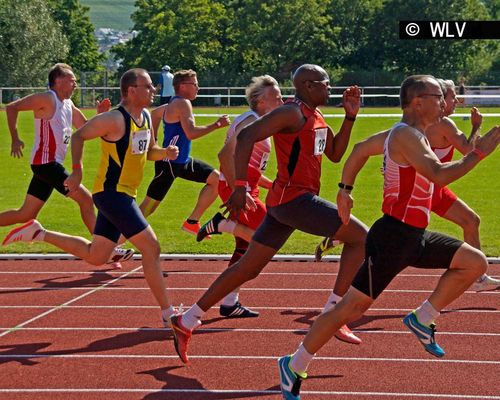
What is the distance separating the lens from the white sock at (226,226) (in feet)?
33.8

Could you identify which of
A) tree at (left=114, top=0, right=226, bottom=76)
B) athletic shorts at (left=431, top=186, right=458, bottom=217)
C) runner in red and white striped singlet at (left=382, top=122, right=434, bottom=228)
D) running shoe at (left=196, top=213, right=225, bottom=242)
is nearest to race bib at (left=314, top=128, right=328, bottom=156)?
runner in red and white striped singlet at (left=382, top=122, right=434, bottom=228)

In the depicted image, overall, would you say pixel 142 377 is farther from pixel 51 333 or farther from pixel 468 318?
pixel 468 318

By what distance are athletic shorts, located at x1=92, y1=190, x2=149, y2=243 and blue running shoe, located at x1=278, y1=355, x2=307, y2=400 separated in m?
2.31

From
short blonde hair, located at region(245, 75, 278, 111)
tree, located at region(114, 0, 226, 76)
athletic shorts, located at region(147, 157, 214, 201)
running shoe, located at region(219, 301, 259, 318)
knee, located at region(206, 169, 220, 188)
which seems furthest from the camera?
tree, located at region(114, 0, 226, 76)

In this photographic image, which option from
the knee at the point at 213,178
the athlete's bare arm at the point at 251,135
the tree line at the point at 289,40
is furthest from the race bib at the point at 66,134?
the tree line at the point at 289,40

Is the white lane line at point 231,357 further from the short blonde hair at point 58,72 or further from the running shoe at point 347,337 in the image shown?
the short blonde hair at point 58,72

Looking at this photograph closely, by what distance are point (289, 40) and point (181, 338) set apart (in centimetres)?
7388

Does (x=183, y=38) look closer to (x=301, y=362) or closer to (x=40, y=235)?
(x=40, y=235)

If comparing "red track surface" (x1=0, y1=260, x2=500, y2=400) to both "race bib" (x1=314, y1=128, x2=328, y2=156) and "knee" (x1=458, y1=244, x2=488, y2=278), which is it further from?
"race bib" (x1=314, y1=128, x2=328, y2=156)

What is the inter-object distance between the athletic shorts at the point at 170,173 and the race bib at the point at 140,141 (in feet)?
13.5

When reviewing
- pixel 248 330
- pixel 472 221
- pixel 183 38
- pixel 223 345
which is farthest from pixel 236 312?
pixel 183 38

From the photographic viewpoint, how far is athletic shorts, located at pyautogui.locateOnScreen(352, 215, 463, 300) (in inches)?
275

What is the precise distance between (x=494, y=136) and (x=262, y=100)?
9.98 feet

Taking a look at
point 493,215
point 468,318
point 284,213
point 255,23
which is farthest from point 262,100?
point 255,23
